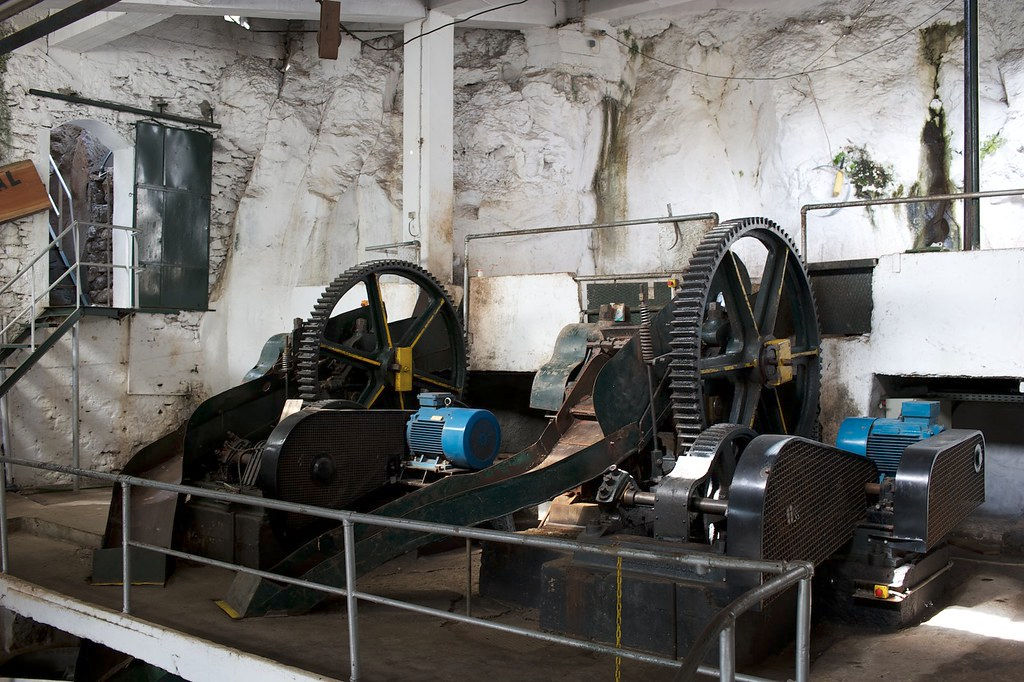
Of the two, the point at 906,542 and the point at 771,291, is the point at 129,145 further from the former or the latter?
the point at 906,542

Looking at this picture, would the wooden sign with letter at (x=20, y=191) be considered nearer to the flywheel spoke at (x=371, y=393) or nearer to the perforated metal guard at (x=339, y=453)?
the flywheel spoke at (x=371, y=393)

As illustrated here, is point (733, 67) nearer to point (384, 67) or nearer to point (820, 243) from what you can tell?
point (820, 243)

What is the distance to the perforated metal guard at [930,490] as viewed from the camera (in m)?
4.48

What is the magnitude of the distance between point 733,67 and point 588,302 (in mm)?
4513

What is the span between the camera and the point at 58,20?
14.1 ft

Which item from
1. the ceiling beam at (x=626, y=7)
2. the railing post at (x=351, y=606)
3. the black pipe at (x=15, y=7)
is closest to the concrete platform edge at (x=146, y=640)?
the railing post at (x=351, y=606)

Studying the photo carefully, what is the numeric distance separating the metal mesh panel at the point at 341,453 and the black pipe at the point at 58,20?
262cm

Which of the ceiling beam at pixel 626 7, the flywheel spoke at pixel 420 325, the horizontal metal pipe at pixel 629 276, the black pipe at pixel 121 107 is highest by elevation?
the ceiling beam at pixel 626 7

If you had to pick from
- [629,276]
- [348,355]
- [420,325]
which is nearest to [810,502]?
[348,355]

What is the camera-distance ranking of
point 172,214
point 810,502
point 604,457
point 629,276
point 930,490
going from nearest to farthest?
point 810,502 < point 930,490 < point 604,457 < point 629,276 < point 172,214

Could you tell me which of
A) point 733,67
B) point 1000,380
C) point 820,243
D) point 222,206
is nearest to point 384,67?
point 222,206

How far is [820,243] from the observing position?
1050 cm

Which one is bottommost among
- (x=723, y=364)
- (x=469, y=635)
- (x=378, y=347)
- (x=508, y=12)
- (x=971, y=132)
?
(x=469, y=635)

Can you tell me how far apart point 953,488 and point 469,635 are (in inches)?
111
